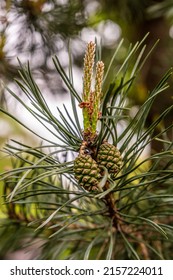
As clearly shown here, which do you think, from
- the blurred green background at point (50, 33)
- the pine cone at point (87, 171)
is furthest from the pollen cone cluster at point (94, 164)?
the blurred green background at point (50, 33)

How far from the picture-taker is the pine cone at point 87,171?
319 mm

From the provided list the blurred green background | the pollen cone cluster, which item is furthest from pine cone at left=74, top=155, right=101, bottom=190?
the blurred green background

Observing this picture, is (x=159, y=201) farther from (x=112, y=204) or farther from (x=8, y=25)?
(x=8, y=25)

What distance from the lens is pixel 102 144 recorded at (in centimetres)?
34

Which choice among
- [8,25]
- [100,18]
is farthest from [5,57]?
[100,18]

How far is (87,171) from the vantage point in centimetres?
32

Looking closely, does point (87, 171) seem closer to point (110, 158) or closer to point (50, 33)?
point (110, 158)

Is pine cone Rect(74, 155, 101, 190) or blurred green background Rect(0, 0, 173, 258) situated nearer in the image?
pine cone Rect(74, 155, 101, 190)

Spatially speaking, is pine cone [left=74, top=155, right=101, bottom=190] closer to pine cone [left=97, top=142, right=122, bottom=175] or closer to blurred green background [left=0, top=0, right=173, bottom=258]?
pine cone [left=97, top=142, right=122, bottom=175]

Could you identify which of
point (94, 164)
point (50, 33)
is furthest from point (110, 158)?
point (50, 33)

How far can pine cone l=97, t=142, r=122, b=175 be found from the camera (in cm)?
33

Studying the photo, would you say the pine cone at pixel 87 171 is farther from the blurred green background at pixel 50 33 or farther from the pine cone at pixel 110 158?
the blurred green background at pixel 50 33

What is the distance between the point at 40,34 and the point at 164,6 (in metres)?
0.17

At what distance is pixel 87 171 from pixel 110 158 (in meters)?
0.02
